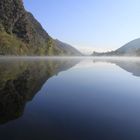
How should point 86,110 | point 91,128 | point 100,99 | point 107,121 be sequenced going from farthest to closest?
point 100,99
point 86,110
point 107,121
point 91,128

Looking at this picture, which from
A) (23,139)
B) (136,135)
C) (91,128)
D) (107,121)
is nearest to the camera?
(23,139)

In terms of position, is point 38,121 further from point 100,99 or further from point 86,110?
point 100,99

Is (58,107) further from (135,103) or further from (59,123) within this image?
(135,103)

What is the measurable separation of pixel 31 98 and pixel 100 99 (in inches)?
198

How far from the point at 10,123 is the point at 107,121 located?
4668 mm

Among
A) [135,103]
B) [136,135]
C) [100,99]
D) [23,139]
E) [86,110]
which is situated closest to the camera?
[23,139]

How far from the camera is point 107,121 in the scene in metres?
13.9

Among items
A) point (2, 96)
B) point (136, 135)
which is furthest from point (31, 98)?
point (136, 135)

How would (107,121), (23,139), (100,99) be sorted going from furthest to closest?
(100,99), (107,121), (23,139)

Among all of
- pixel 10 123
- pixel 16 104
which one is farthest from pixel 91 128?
pixel 16 104

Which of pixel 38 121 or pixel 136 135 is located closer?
pixel 136 135

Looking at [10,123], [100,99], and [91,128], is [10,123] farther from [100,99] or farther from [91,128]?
[100,99]

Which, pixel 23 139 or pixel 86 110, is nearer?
pixel 23 139

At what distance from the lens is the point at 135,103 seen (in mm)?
19406
